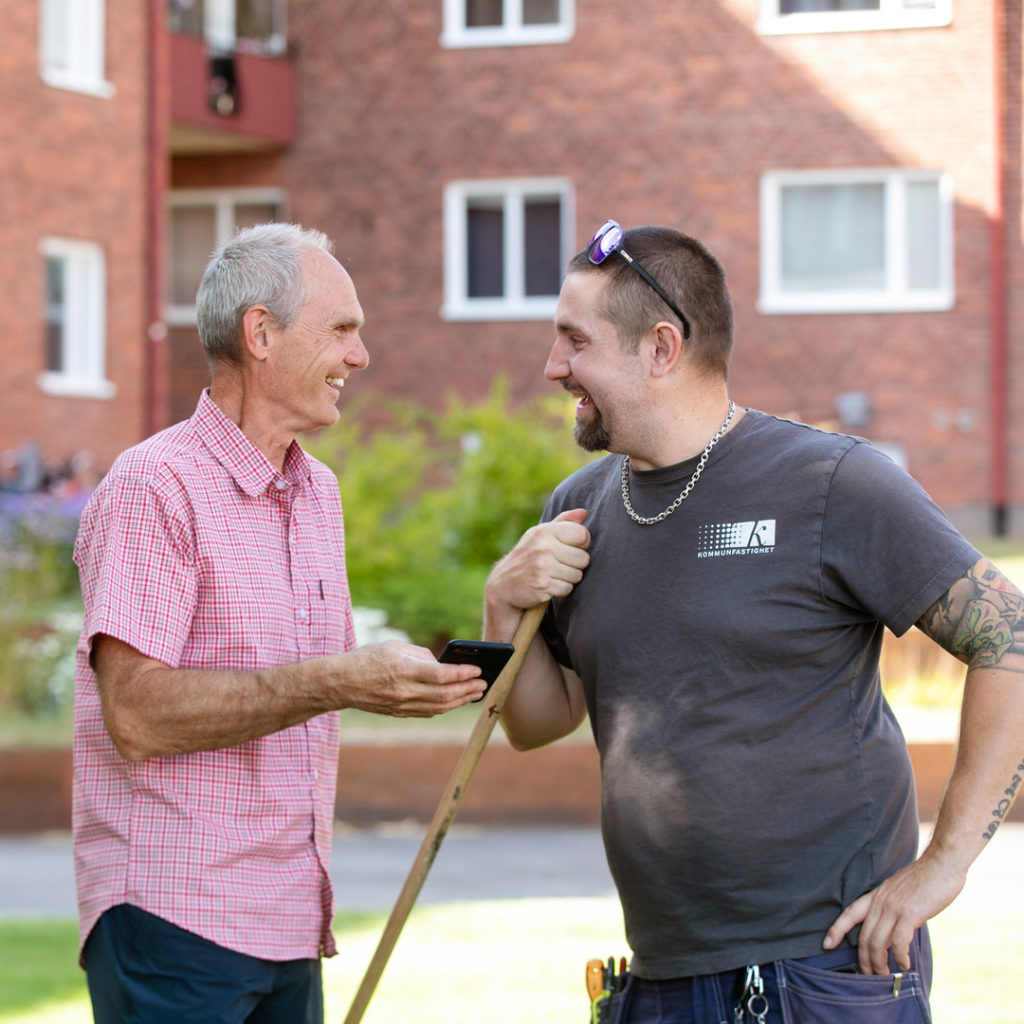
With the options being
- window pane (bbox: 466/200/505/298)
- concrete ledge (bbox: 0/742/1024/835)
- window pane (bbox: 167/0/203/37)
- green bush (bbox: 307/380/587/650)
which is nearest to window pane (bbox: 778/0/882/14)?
window pane (bbox: 466/200/505/298)

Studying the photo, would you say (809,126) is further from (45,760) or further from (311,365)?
(311,365)

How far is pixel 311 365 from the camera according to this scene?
322cm

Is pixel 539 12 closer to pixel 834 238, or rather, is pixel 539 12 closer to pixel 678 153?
pixel 678 153

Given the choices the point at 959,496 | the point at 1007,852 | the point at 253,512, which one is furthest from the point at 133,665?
the point at 959,496

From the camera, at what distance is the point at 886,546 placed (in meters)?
2.83

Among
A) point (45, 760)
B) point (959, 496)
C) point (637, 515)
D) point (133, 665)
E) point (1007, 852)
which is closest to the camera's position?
point (133, 665)

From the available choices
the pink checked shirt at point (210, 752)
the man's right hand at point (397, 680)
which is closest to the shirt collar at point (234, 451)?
the pink checked shirt at point (210, 752)

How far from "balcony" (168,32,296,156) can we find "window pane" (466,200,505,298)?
2805mm

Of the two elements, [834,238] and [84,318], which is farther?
[834,238]

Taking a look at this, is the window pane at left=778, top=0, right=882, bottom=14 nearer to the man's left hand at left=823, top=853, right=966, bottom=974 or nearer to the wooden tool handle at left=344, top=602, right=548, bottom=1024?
the wooden tool handle at left=344, top=602, right=548, bottom=1024

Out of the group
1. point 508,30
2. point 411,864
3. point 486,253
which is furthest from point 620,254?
point 508,30

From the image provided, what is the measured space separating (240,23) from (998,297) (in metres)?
10.6

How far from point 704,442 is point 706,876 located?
0.82 meters

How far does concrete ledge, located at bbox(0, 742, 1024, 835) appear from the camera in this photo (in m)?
9.23
